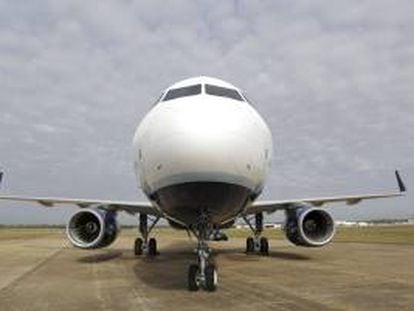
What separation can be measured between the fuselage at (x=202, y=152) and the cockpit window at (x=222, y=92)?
0.01m

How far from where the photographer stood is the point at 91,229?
1916 cm

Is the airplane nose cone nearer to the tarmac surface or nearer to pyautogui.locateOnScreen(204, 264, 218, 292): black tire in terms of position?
pyautogui.locateOnScreen(204, 264, 218, 292): black tire

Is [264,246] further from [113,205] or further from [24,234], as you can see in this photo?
[24,234]

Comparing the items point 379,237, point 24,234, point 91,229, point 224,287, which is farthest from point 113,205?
point 24,234

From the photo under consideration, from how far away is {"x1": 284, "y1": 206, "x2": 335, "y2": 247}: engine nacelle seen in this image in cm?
1812

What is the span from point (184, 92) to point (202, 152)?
2213mm

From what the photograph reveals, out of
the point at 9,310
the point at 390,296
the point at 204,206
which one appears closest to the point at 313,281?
the point at 390,296

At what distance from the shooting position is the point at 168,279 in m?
13.5

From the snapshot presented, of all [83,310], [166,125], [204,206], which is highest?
[166,125]

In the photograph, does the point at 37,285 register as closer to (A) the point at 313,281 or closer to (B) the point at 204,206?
(B) the point at 204,206

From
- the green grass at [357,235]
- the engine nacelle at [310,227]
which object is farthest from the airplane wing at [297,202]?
the green grass at [357,235]

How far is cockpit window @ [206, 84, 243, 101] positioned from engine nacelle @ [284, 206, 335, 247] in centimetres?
748

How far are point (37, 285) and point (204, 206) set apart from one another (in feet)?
16.2

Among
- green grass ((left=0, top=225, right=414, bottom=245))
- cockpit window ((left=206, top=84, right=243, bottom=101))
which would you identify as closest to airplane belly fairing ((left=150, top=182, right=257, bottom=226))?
cockpit window ((left=206, top=84, right=243, bottom=101))
